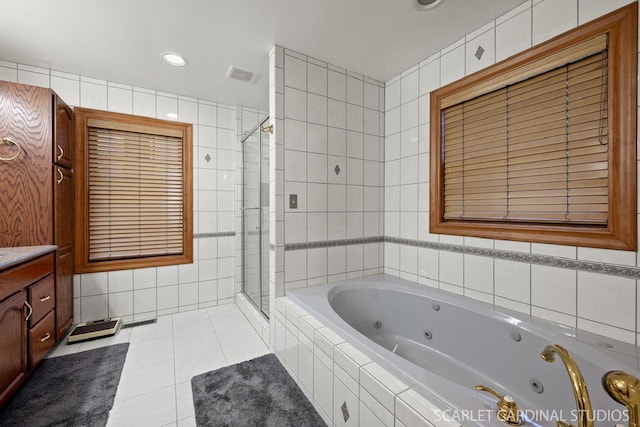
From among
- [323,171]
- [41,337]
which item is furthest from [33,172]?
[323,171]

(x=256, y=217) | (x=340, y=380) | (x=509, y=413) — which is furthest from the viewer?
(x=256, y=217)

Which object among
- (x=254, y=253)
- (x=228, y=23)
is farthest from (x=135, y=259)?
(x=228, y=23)

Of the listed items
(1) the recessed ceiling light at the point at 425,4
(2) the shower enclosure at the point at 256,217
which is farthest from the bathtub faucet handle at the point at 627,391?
(2) the shower enclosure at the point at 256,217

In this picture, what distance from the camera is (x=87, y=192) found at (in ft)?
7.61

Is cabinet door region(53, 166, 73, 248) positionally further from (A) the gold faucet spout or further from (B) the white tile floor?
(A) the gold faucet spout

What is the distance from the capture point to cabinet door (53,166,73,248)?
1933 millimetres

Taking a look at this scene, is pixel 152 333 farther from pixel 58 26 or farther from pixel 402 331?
pixel 58 26

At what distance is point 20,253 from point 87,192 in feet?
3.00

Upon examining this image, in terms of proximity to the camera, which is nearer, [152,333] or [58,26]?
[58,26]

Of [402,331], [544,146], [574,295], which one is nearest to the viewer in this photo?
[574,295]

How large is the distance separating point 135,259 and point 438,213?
2745 millimetres

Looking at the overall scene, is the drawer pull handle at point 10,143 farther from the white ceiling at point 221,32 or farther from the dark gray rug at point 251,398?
the dark gray rug at point 251,398

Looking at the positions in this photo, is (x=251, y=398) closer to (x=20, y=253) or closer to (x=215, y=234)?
(x=20, y=253)

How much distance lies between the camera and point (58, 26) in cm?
165
